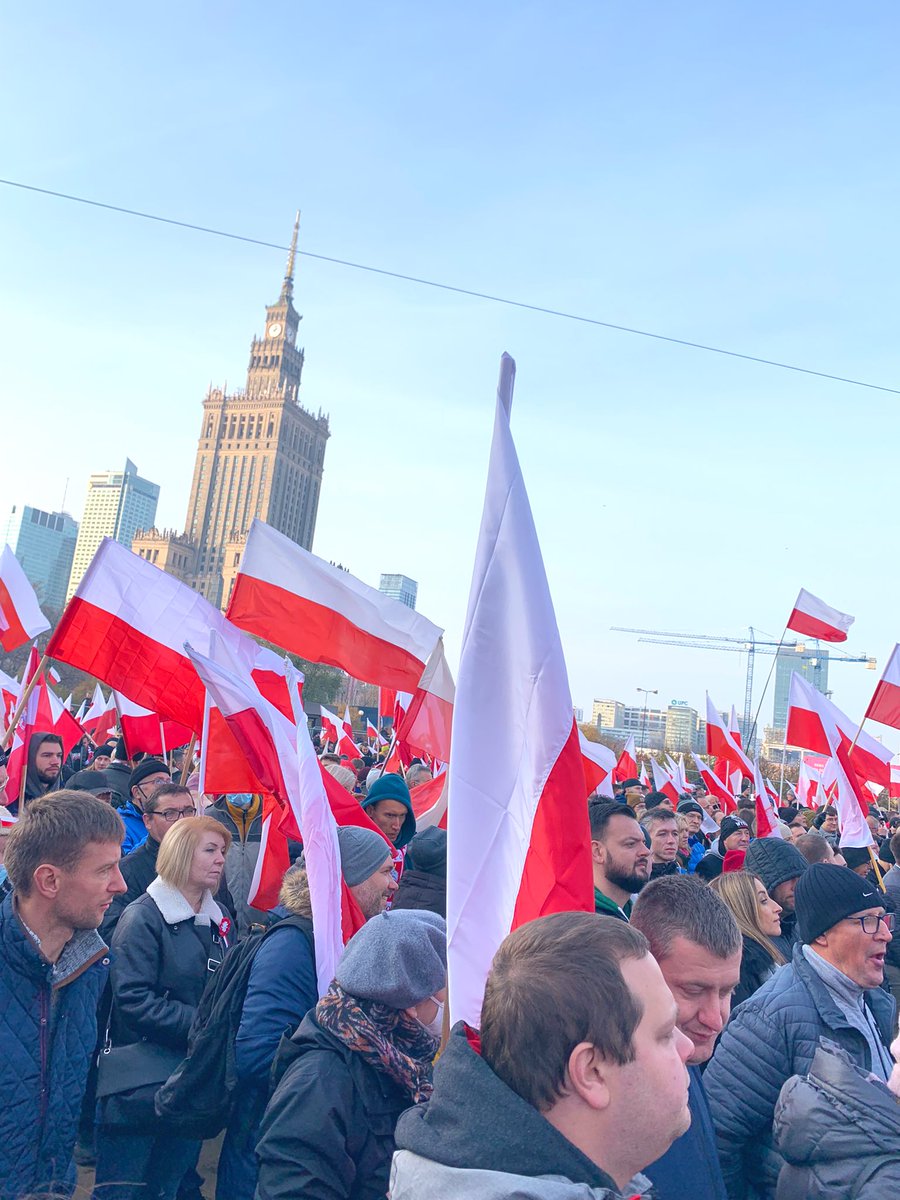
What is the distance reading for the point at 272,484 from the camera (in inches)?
4331

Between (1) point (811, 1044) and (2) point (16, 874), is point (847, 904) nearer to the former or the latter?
(1) point (811, 1044)

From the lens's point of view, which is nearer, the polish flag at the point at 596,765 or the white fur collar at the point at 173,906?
the white fur collar at the point at 173,906

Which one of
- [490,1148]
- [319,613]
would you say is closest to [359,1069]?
[490,1148]

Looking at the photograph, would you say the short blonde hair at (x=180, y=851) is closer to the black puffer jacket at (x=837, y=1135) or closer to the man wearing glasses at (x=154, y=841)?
the man wearing glasses at (x=154, y=841)

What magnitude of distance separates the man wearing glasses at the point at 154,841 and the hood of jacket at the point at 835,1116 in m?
3.14

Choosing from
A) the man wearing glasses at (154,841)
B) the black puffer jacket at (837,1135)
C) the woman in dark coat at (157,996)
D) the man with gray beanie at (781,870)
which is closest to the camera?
the black puffer jacket at (837,1135)

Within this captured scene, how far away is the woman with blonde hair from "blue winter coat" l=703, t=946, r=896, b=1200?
111 centimetres

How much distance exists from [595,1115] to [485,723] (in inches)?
40.9

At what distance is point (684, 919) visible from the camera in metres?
2.69

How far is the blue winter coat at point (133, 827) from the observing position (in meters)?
6.14

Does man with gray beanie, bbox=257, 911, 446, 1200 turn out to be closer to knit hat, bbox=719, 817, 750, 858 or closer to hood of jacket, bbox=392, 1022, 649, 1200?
hood of jacket, bbox=392, 1022, 649, 1200

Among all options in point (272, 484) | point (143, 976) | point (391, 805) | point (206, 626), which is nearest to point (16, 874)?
point (143, 976)

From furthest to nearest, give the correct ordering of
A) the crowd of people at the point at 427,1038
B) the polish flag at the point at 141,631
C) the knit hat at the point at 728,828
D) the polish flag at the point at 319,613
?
the knit hat at the point at 728,828, the polish flag at the point at 319,613, the polish flag at the point at 141,631, the crowd of people at the point at 427,1038

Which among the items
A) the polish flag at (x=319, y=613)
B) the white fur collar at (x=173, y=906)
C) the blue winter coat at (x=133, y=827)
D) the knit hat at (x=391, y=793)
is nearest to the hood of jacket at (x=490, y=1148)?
the white fur collar at (x=173, y=906)
